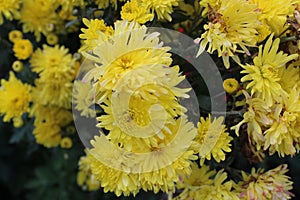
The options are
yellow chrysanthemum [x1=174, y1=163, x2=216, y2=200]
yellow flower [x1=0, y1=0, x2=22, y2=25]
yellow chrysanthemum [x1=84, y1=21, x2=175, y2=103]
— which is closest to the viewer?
yellow chrysanthemum [x1=84, y1=21, x2=175, y2=103]

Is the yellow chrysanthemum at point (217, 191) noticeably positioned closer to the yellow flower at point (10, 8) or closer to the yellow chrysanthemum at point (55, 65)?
the yellow chrysanthemum at point (55, 65)

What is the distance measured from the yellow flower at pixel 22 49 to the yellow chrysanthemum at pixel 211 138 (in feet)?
2.00

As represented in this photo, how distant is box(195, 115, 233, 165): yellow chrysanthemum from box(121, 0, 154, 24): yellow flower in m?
0.26

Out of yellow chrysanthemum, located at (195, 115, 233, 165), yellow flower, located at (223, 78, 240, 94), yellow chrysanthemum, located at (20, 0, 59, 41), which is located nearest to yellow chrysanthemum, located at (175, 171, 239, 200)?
yellow chrysanthemum, located at (195, 115, 233, 165)

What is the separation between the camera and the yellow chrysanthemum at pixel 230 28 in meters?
1.11

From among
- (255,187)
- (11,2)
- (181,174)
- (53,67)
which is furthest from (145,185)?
(11,2)

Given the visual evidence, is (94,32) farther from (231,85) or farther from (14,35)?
(14,35)

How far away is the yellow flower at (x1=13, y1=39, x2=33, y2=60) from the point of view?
149cm

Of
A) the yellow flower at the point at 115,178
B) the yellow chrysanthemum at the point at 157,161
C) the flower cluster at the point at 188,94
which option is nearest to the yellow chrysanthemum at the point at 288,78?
the flower cluster at the point at 188,94

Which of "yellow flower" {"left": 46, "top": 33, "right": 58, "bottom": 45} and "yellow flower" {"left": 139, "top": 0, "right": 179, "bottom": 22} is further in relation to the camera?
"yellow flower" {"left": 46, "top": 33, "right": 58, "bottom": 45}

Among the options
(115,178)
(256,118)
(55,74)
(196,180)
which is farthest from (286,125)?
(55,74)

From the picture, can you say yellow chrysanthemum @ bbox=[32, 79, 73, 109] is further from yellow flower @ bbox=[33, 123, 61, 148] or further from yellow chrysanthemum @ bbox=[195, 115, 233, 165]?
yellow chrysanthemum @ bbox=[195, 115, 233, 165]

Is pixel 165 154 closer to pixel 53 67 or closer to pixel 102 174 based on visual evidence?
pixel 102 174

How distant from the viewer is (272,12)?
1.16 m
